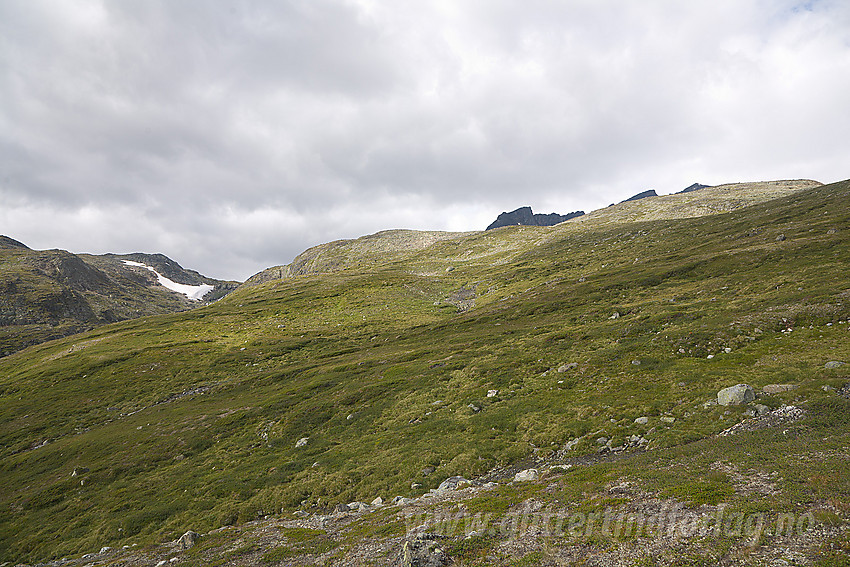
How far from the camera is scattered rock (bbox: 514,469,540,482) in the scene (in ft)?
69.0

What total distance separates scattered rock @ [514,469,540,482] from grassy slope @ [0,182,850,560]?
11.6 feet

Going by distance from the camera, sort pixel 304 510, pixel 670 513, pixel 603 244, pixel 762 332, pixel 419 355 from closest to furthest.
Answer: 1. pixel 670 513
2. pixel 304 510
3. pixel 762 332
4. pixel 419 355
5. pixel 603 244

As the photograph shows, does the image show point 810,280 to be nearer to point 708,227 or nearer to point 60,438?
point 708,227

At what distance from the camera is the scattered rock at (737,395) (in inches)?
880

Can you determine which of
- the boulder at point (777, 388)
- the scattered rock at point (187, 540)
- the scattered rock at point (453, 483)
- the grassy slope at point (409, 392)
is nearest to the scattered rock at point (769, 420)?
the grassy slope at point (409, 392)

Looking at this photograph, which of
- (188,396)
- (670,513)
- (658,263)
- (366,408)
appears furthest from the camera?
(658,263)

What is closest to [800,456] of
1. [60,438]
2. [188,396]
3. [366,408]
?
[366,408]

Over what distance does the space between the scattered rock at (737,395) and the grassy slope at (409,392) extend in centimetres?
135

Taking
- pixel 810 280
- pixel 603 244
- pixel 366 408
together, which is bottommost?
pixel 366 408

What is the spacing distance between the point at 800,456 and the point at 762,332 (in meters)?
23.4

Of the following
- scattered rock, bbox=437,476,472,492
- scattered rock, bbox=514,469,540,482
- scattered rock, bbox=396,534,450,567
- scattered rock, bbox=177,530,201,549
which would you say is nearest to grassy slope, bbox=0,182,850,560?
scattered rock, bbox=437,476,472,492

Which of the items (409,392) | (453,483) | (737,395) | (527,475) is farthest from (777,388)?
(409,392)

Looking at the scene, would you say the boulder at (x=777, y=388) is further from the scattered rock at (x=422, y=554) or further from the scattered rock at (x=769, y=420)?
the scattered rock at (x=422, y=554)

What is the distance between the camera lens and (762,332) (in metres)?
32.6
